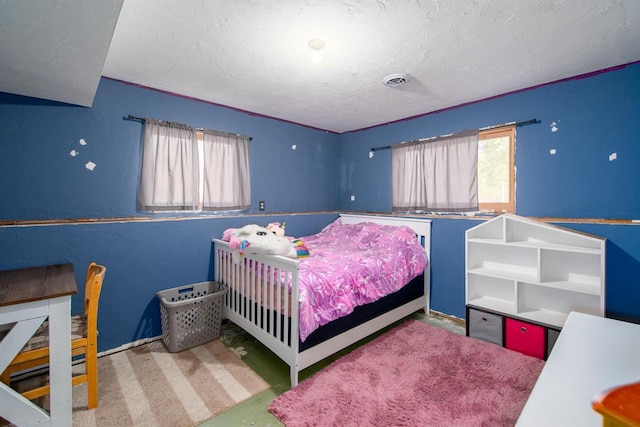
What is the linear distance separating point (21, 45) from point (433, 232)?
342 centimetres

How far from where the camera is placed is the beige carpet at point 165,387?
5.48 ft

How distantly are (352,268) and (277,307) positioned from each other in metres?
0.67

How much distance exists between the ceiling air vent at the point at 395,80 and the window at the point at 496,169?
43.4 inches

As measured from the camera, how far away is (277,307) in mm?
1990

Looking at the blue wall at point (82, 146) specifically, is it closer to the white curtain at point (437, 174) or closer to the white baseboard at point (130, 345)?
the white baseboard at point (130, 345)

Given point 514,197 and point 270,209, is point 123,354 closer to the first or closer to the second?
point 270,209

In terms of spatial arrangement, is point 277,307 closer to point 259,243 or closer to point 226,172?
point 259,243

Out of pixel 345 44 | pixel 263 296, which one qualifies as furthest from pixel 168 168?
pixel 345 44

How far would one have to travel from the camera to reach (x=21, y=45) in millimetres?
1422

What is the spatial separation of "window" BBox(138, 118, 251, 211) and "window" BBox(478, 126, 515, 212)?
8.21 ft

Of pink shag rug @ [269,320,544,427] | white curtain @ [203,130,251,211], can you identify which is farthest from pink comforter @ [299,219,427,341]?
white curtain @ [203,130,251,211]

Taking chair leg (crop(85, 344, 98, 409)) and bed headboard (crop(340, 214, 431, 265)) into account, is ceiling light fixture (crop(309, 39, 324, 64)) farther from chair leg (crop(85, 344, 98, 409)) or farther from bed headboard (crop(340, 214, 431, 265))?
chair leg (crop(85, 344, 98, 409))

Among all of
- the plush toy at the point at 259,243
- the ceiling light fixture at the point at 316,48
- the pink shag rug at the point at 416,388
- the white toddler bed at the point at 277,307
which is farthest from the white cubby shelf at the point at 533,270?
the ceiling light fixture at the point at 316,48

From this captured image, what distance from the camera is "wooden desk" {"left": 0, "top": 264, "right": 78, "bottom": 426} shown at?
1321 mm
